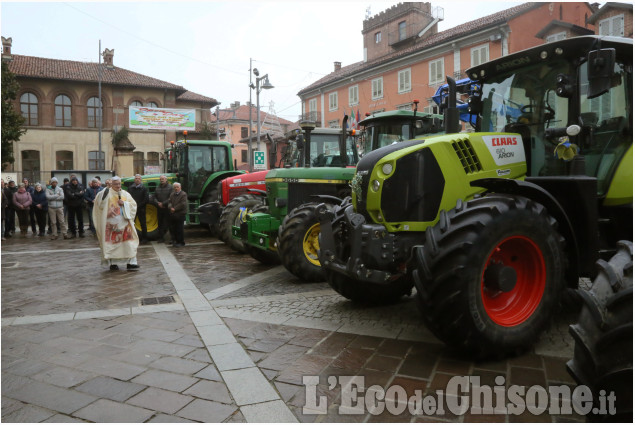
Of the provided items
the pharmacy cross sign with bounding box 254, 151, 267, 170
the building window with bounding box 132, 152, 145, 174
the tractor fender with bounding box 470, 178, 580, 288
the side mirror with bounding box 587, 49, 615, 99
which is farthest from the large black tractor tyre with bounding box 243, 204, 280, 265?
the building window with bounding box 132, 152, 145, 174

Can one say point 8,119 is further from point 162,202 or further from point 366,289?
point 366,289

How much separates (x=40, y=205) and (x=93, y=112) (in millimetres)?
24031

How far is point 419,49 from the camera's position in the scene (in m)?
27.2

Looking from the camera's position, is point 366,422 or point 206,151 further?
point 206,151

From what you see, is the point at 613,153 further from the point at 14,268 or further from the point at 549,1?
the point at 549,1

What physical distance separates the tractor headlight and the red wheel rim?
39.8 inches

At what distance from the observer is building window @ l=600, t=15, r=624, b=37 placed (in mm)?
20641

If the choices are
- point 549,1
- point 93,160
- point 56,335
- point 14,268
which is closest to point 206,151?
point 14,268

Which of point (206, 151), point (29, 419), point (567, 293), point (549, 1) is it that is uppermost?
point (549, 1)

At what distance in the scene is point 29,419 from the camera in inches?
107

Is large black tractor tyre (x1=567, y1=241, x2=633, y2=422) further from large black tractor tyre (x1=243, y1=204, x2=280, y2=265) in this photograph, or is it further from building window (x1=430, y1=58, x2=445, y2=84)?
building window (x1=430, y1=58, x2=445, y2=84)

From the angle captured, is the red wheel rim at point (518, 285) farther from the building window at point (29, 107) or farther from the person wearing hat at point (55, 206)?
the building window at point (29, 107)

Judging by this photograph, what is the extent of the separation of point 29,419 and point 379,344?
7.80 ft

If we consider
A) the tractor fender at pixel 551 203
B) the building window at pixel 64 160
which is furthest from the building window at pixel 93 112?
the tractor fender at pixel 551 203
